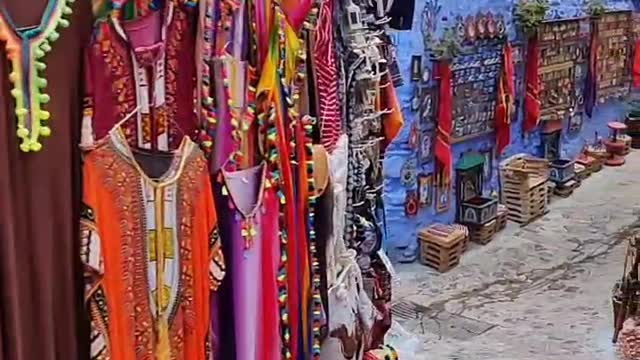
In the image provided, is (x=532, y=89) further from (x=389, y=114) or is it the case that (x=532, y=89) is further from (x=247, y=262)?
(x=247, y=262)

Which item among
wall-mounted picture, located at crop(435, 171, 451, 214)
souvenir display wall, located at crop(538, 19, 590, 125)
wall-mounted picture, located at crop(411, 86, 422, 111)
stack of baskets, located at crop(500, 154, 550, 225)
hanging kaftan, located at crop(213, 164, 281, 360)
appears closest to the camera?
hanging kaftan, located at crop(213, 164, 281, 360)

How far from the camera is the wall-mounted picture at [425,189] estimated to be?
5.34 metres

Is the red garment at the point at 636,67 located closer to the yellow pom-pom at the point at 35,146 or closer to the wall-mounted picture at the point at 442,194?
the wall-mounted picture at the point at 442,194

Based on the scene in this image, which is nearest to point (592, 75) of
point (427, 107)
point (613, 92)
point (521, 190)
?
point (613, 92)

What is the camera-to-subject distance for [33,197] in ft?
3.96

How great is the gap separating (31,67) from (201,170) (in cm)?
37

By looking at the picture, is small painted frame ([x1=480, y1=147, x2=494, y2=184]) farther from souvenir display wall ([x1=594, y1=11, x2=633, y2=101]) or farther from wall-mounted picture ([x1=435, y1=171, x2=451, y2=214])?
souvenir display wall ([x1=594, y1=11, x2=633, y2=101])

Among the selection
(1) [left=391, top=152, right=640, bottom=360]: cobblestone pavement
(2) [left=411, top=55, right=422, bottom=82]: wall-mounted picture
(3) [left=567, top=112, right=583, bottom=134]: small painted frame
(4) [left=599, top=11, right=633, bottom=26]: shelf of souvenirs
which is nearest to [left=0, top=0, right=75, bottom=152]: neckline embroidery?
(1) [left=391, top=152, right=640, bottom=360]: cobblestone pavement

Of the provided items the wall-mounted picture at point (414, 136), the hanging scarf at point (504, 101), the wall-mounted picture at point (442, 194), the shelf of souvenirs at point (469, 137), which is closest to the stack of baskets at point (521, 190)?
the hanging scarf at point (504, 101)

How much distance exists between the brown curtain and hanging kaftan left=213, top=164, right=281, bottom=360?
12.8 inches

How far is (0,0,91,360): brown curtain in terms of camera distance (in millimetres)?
1171

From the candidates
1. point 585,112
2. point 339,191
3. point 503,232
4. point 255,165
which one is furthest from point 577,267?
point 255,165

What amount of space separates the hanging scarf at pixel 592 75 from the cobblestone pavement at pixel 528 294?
4.86 ft

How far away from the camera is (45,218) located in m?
1.23
